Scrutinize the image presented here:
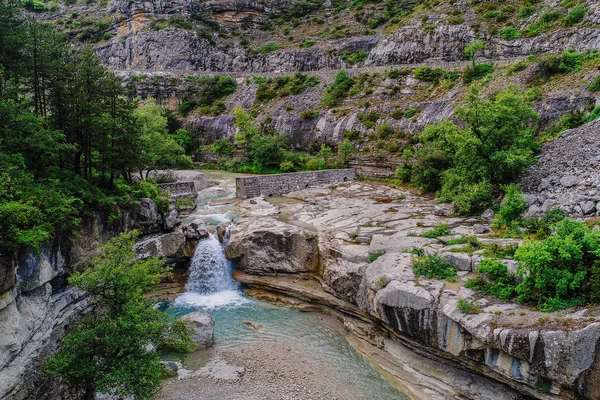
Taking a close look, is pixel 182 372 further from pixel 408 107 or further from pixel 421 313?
pixel 408 107

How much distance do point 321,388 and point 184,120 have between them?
48.2 meters

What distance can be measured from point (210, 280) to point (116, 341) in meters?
9.73

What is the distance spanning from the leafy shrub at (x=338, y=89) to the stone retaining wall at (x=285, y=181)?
12623mm

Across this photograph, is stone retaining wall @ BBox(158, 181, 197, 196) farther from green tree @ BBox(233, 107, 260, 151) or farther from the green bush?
the green bush

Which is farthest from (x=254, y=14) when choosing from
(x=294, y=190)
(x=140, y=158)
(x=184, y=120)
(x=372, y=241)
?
(x=372, y=241)

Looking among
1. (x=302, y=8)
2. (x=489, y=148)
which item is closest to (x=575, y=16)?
(x=489, y=148)

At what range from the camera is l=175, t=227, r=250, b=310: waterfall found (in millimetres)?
18656

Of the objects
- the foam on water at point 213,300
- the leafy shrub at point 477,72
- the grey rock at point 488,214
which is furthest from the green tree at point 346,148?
the foam on water at point 213,300

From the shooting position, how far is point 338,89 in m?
45.4

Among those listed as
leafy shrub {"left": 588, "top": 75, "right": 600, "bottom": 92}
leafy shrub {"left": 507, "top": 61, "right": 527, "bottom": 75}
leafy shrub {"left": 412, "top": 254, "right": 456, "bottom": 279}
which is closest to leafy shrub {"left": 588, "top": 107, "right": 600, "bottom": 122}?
leafy shrub {"left": 588, "top": 75, "right": 600, "bottom": 92}

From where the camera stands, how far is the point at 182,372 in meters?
13.1

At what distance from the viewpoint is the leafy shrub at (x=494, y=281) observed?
1159cm

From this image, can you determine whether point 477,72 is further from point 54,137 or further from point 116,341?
point 116,341

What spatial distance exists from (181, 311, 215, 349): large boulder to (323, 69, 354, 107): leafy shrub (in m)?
34.2
